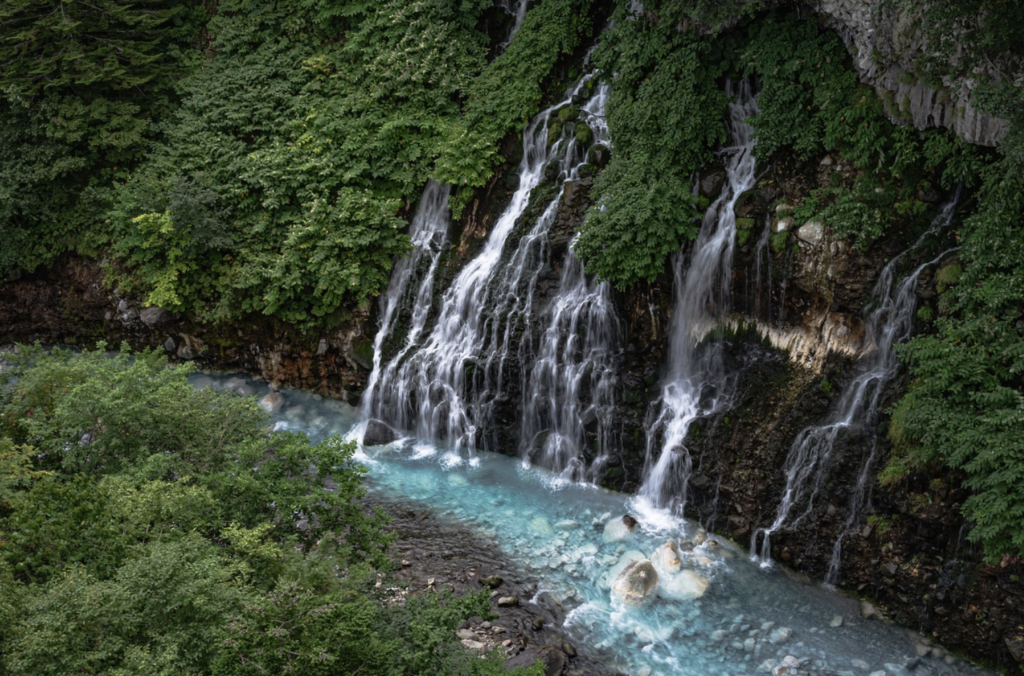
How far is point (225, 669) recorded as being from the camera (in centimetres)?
637

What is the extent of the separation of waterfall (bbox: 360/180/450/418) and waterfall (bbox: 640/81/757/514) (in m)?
5.50

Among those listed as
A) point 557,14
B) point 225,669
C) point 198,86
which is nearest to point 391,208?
point 557,14

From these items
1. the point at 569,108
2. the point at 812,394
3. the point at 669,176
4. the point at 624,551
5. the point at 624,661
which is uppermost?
the point at 569,108

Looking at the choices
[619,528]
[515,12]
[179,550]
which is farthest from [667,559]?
[515,12]

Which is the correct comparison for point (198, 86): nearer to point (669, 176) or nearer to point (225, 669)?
point (669, 176)

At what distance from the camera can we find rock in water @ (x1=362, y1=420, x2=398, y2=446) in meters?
15.3

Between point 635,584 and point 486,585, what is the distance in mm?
2147

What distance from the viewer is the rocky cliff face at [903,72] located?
972 centimetres

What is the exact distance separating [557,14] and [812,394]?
9933 millimetres

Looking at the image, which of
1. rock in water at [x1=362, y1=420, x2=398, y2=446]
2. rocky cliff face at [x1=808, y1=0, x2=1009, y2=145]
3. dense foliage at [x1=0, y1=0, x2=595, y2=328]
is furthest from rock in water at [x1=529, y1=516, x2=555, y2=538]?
rocky cliff face at [x1=808, y1=0, x2=1009, y2=145]

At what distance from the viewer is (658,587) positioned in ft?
35.9

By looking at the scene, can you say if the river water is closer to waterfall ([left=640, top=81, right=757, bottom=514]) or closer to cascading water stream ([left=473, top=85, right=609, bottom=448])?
waterfall ([left=640, top=81, right=757, bottom=514])

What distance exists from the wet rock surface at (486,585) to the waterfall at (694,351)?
118 inches

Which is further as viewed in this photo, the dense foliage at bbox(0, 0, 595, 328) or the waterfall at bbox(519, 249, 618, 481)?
the dense foliage at bbox(0, 0, 595, 328)
